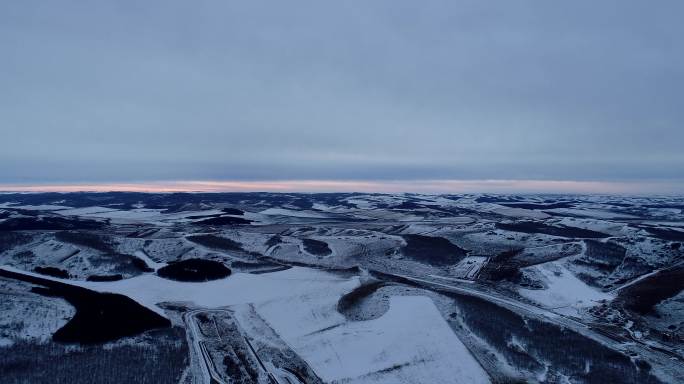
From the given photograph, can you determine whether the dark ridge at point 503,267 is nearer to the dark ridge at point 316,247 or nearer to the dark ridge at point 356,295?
the dark ridge at point 356,295

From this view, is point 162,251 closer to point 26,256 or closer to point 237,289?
point 26,256

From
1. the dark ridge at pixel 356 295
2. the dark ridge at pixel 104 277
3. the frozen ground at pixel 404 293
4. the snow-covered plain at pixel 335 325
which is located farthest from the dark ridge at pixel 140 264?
the dark ridge at pixel 356 295

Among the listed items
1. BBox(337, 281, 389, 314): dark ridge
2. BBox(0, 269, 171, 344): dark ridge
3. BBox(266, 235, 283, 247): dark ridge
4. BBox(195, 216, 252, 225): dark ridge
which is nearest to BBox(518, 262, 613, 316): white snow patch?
BBox(337, 281, 389, 314): dark ridge

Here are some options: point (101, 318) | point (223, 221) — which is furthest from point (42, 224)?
point (101, 318)

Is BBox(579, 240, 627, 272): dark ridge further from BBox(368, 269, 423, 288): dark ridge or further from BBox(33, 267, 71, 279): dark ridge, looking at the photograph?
BBox(33, 267, 71, 279): dark ridge

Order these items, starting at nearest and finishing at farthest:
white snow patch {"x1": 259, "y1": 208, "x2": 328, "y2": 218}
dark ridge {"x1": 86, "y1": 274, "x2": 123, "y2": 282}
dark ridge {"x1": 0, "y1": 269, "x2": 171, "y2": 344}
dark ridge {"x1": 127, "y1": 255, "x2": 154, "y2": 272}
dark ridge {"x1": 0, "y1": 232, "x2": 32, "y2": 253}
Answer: dark ridge {"x1": 0, "y1": 269, "x2": 171, "y2": 344} → dark ridge {"x1": 86, "y1": 274, "x2": 123, "y2": 282} → dark ridge {"x1": 127, "y1": 255, "x2": 154, "y2": 272} → dark ridge {"x1": 0, "y1": 232, "x2": 32, "y2": 253} → white snow patch {"x1": 259, "y1": 208, "x2": 328, "y2": 218}

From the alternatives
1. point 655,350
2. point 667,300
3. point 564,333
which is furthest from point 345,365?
point 667,300
